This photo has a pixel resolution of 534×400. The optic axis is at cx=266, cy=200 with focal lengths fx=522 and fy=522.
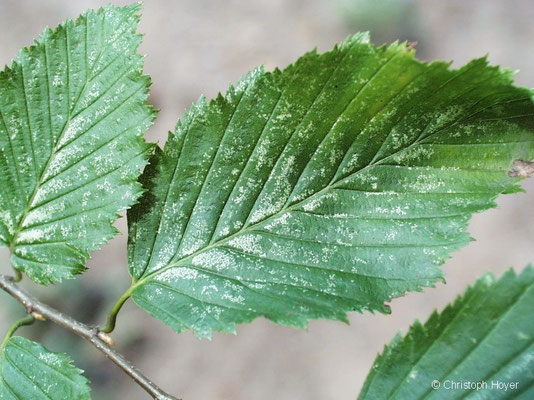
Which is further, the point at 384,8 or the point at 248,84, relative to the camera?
the point at 384,8

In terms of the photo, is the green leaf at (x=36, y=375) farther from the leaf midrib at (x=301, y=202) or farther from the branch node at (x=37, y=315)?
the leaf midrib at (x=301, y=202)

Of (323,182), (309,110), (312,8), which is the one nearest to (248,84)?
(309,110)

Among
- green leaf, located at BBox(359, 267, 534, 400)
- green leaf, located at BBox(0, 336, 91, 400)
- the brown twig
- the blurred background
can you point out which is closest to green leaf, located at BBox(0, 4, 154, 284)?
the brown twig

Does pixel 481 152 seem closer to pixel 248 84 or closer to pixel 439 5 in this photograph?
pixel 248 84

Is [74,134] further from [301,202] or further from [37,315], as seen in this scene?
[301,202]

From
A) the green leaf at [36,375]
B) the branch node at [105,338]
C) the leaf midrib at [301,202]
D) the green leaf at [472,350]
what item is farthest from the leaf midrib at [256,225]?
the green leaf at [472,350]
